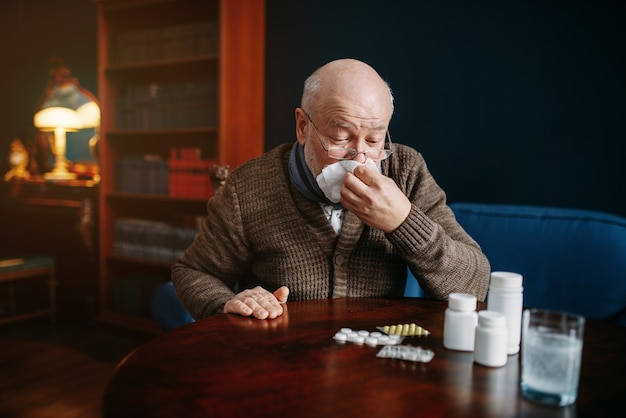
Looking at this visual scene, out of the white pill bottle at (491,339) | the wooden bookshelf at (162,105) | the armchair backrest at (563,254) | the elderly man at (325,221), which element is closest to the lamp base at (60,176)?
the wooden bookshelf at (162,105)

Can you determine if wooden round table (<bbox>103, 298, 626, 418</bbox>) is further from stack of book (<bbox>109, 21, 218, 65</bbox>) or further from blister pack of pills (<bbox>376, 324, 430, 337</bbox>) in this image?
stack of book (<bbox>109, 21, 218, 65</bbox>)

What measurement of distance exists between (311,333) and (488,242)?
1.09 meters

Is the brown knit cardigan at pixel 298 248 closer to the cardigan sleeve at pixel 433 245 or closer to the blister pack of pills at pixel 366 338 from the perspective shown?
the cardigan sleeve at pixel 433 245

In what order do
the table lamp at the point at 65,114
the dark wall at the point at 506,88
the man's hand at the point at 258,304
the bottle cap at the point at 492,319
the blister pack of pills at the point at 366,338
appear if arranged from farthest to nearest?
Result: the table lamp at the point at 65,114, the dark wall at the point at 506,88, the man's hand at the point at 258,304, the blister pack of pills at the point at 366,338, the bottle cap at the point at 492,319

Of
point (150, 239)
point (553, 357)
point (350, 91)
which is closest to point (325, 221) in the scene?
point (350, 91)

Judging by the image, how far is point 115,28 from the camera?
11.5ft

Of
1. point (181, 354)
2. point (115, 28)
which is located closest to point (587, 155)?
point (181, 354)

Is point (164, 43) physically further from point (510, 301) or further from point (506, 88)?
point (510, 301)

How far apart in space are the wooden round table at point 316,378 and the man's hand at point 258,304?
4 cm

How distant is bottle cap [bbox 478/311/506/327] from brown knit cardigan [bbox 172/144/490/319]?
0.42 meters

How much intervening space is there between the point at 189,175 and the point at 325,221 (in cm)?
196

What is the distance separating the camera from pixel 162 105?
3.34m

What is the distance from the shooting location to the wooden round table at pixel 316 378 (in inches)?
28.3

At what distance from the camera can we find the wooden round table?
0.72 meters
